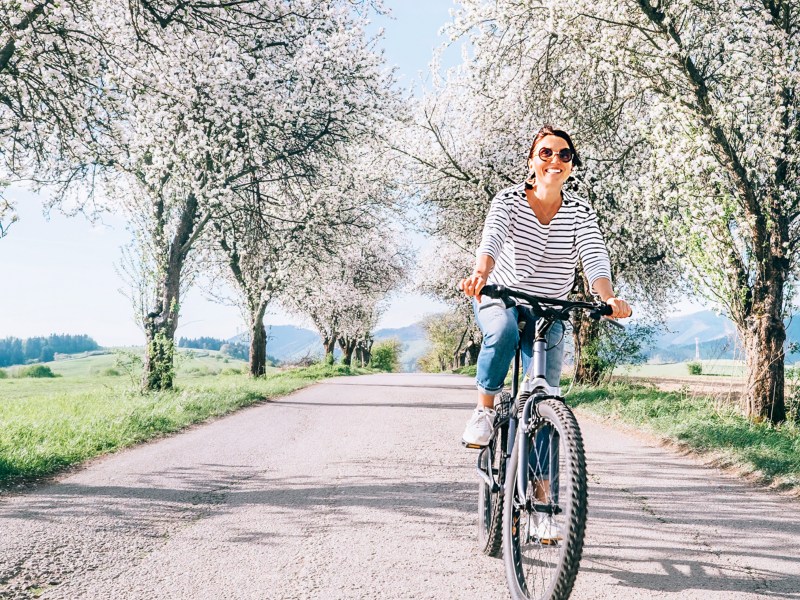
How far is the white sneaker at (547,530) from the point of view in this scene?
9.37ft

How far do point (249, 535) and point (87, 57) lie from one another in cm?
707

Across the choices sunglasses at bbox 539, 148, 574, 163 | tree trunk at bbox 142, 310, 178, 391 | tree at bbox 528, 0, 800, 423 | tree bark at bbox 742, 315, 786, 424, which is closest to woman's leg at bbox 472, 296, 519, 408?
sunglasses at bbox 539, 148, 574, 163

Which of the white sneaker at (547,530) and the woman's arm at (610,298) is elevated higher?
the woman's arm at (610,298)

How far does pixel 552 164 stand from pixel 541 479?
179 centimetres

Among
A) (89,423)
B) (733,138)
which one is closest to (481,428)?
(89,423)

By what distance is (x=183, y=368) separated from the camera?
566 inches

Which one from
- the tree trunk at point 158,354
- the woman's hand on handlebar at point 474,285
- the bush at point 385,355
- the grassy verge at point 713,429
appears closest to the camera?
the woman's hand on handlebar at point 474,285

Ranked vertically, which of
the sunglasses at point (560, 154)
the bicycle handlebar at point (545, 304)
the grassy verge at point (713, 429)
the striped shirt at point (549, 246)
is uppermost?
the sunglasses at point (560, 154)

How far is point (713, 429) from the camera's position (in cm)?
781

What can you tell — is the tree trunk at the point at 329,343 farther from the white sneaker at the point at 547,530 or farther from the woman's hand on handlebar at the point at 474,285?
the white sneaker at the point at 547,530

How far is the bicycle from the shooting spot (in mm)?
2613

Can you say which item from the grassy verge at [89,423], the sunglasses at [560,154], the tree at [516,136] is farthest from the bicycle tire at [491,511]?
the tree at [516,136]

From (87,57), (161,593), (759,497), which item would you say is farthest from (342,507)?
(87,57)

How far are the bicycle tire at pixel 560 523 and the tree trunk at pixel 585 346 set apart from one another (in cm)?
1262
